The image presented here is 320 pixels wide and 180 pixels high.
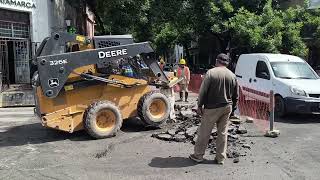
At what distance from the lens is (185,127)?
10594mm

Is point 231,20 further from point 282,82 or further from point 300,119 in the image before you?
point 300,119

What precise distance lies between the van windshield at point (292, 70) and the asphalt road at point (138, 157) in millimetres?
2404

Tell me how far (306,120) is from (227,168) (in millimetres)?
6022

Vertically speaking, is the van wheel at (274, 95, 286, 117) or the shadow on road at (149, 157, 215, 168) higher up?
the van wheel at (274, 95, 286, 117)

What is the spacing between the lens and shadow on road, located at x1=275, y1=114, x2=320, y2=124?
12.6 meters

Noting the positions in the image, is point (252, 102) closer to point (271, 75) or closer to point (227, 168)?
point (271, 75)

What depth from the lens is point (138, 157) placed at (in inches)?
332

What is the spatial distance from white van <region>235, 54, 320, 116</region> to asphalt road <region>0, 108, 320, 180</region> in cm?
111

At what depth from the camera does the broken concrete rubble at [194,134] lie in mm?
8767

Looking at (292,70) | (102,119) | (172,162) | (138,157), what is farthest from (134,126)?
(292,70)

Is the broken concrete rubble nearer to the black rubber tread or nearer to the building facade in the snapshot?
the black rubber tread

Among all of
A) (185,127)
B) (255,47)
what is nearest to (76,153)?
(185,127)

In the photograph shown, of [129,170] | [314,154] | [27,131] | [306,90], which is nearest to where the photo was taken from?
[129,170]

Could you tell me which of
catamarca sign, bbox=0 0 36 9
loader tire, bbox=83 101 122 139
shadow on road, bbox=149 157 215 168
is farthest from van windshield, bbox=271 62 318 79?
catamarca sign, bbox=0 0 36 9
